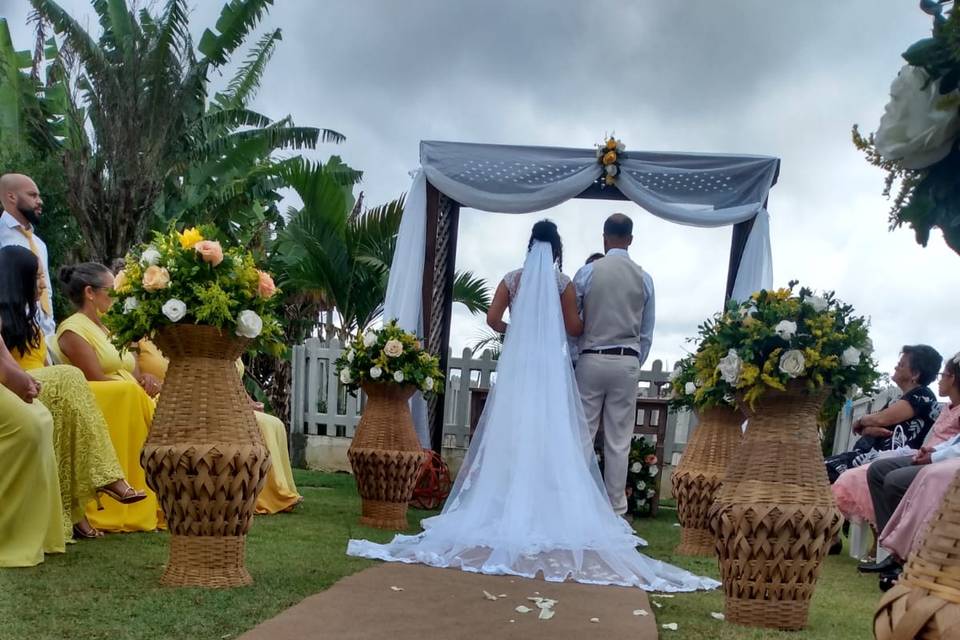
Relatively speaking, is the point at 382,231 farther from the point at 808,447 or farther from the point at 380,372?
the point at 808,447

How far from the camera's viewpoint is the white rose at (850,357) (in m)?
3.20

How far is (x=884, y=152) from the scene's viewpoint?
1076 millimetres

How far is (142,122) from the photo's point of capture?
11477 mm

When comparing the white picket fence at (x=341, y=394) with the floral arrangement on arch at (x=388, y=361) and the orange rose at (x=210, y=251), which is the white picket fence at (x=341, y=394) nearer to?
the floral arrangement on arch at (x=388, y=361)

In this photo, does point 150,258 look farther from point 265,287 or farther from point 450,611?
point 450,611

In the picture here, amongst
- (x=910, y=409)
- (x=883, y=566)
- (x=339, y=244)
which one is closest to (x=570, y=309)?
(x=910, y=409)

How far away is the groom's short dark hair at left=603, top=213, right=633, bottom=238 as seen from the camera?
Answer: 19.7ft

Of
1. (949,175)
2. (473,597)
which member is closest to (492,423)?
(473,597)

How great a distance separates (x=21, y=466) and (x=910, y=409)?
5413 millimetres

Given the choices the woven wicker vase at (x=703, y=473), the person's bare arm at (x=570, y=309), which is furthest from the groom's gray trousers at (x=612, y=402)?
the woven wicker vase at (x=703, y=473)

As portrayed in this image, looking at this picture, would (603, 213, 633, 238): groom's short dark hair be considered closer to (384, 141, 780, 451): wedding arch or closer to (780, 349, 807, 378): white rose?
(384, 141, 780, 451): wedding arch

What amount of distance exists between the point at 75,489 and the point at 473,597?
2.26 m

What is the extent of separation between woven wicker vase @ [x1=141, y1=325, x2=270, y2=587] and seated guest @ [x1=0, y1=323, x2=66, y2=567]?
2.45ft

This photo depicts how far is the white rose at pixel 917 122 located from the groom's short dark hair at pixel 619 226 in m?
4.96
